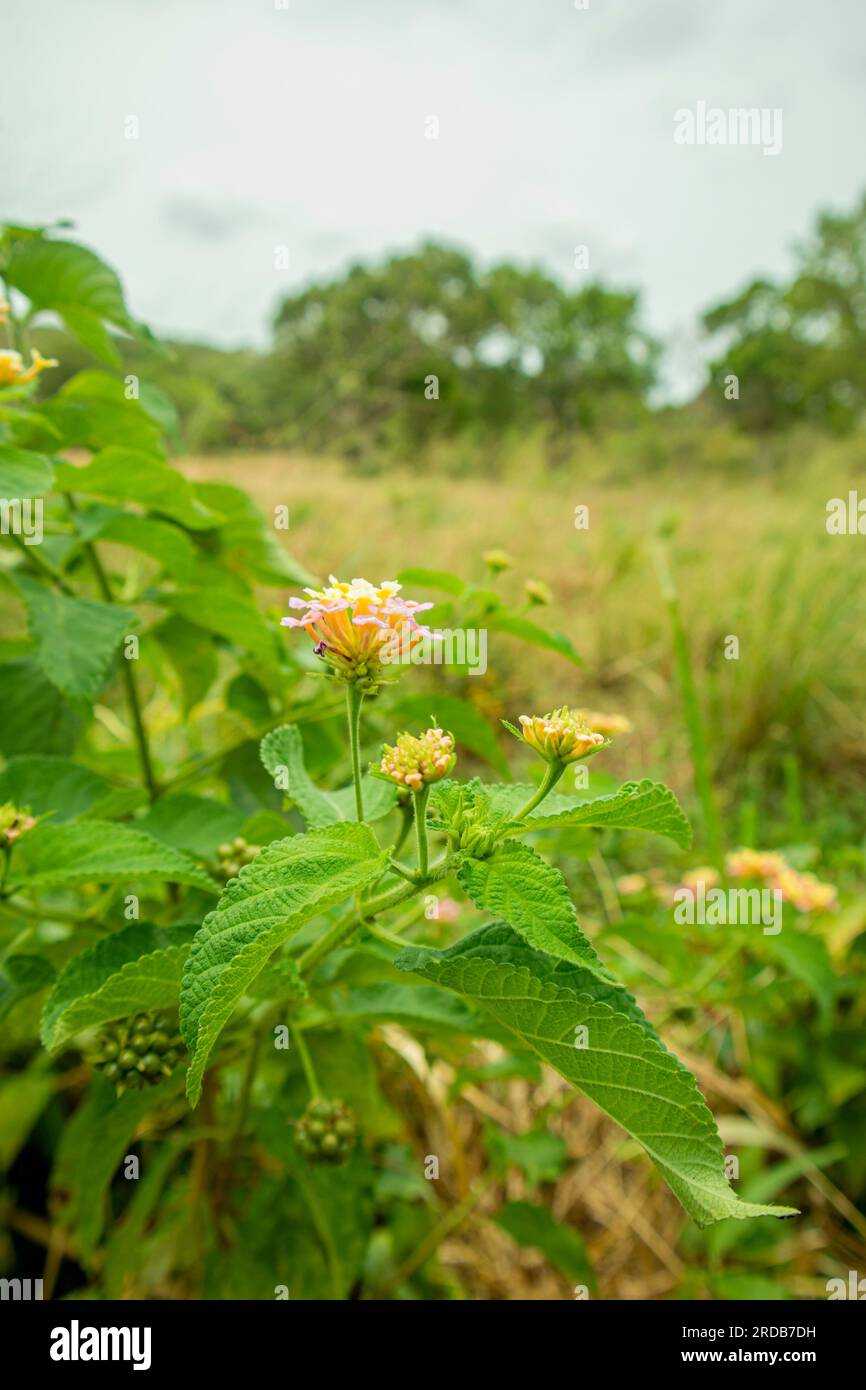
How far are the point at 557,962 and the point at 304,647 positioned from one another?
484 millimetres

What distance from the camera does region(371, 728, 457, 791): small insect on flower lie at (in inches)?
17.3

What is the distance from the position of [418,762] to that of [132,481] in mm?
349

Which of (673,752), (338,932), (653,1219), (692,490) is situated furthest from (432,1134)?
(692,490)

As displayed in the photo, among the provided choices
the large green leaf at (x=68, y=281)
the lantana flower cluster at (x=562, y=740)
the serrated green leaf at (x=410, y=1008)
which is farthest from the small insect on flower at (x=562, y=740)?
the large green leaf at (x=68, y=281)

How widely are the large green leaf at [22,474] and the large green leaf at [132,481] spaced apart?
8 centimetres

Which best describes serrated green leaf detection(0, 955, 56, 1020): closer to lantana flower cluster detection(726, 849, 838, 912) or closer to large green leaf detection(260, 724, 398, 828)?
large green leaf detection(260, 724, 398, 828)

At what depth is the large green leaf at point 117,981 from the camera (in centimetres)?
45

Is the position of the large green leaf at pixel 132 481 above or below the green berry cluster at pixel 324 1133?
above

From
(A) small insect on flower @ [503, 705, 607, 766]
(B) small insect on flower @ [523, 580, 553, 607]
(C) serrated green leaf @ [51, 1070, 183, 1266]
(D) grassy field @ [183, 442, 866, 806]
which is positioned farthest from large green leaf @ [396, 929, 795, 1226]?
(D) grassy field @ [183, 442, 866, 806]

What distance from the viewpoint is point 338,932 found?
517mm

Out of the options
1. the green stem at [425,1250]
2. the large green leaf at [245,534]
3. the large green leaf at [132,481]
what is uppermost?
the large green leaf at [245,534]

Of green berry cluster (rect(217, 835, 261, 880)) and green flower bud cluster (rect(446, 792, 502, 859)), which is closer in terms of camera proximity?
green flower bud cluster (rect(446, 792, 502, 859))

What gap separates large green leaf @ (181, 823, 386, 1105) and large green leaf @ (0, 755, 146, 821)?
250 mm

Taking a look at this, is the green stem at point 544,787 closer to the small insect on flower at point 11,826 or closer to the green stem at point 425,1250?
the small insect on flower at point 11,826
